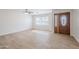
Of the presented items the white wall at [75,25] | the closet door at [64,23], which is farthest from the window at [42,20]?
the white wall at [75,25]

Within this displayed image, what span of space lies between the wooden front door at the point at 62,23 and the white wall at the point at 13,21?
47cm

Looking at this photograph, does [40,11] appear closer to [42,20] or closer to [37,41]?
[42,20]

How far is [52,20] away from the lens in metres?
1.90

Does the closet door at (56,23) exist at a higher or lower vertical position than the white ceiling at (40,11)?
lower

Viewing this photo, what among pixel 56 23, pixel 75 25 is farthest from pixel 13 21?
pixel 75 25

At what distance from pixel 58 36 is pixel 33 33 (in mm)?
442

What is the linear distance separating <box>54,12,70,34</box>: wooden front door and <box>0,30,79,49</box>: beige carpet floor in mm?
92

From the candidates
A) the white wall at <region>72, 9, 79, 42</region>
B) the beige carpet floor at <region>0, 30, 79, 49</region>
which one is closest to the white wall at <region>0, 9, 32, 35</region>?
the beige carpet floor at <region>0, 30, 79, 49</region>

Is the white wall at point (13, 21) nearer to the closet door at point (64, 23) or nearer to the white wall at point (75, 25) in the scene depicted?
the closet door at point (64, 23)

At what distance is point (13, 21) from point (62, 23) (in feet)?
2.82

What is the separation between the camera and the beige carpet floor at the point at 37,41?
5.68 feet

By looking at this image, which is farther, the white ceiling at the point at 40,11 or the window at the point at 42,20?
the window at the point at 42,20
